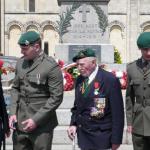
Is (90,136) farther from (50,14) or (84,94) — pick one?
(50,14)

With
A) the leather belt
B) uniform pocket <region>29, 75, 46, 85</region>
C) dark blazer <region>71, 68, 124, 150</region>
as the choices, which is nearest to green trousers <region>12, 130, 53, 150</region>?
dark blazer <region>71, 68, 124, 150</region>

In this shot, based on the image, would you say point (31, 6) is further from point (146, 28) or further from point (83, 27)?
point (83, 27)

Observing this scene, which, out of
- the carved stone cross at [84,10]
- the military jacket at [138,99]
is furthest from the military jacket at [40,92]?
the carved stone cross at [84,10]

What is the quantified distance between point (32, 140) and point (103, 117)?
0.76 m

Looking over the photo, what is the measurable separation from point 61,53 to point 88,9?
1717 millimetres

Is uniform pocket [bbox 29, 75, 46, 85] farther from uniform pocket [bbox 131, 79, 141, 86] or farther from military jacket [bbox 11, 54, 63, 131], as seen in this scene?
uniform pocket [bbox 131, 79, 141, 86]

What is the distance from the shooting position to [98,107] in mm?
5383

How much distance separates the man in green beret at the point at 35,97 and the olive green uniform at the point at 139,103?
0.72 metres

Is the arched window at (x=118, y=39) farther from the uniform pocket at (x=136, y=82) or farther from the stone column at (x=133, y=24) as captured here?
the uniform pocket at (x=136, y=82)

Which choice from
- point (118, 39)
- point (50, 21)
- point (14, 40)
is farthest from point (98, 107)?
point (50, 21)

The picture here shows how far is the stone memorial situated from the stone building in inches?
1094

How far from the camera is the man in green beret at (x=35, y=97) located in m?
5.46

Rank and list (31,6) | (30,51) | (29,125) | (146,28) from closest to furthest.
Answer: (29,125) → (30,51) → (146,28) → (31,6)

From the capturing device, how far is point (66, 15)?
710 inches
